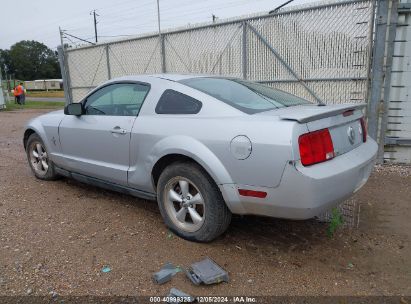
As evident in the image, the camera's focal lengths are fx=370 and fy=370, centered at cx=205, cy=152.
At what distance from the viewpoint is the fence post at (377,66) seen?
5.58m

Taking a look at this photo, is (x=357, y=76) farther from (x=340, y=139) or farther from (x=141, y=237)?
(x=141, y=237)

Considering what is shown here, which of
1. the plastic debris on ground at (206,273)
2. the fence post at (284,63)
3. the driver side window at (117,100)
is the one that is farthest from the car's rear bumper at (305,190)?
the fence post at (284,63)

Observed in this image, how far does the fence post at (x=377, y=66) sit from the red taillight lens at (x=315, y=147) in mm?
3488

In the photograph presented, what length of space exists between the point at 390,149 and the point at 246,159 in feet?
14.0

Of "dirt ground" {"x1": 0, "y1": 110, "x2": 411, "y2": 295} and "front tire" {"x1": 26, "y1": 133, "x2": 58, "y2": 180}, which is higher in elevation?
"front tire" {"x1": 26, "y1": 133, "x2": 58, "y2": 180}

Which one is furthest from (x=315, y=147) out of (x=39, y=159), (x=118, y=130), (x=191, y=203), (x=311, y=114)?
(x=39, y=159)

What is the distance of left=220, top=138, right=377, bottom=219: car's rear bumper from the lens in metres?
2.64

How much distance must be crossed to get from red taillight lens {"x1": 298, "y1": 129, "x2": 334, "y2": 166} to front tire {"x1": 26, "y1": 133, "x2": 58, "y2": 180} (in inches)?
146

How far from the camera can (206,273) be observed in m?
2.79

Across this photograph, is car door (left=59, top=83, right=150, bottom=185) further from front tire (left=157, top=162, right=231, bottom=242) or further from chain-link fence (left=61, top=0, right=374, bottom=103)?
chain-link fence (left=61, top=0, right=374, bottom=103)

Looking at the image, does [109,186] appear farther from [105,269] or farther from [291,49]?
[291,49]

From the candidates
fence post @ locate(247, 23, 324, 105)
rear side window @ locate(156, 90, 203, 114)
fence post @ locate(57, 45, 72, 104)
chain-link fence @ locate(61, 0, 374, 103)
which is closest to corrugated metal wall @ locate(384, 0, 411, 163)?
chain-link fence @ locate(61, 0, 374, 103)

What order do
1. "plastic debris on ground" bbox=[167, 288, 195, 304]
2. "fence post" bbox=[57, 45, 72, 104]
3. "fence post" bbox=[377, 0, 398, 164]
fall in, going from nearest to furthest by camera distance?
"plastic debris on ground" bbox=[167, 288, 195, 304] < "fence post" bbox=[377, 0, 398, 164] < "fence post" bbox=[57, 45, 72, 104]

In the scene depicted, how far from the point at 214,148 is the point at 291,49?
4.42 metres
